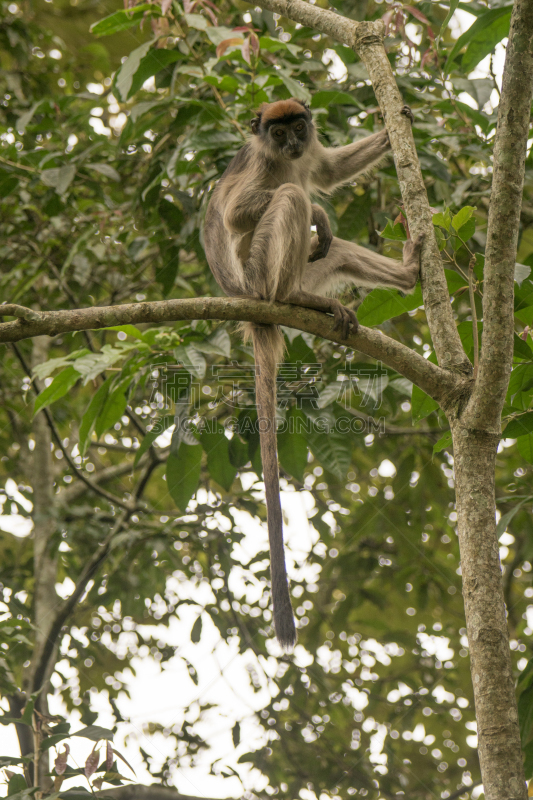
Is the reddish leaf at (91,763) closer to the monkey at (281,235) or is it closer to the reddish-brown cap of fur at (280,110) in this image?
the monkey at (281,235)

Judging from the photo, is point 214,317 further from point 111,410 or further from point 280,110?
point 280,110

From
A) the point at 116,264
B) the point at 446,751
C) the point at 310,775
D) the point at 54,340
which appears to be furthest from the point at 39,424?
the point at 446,751

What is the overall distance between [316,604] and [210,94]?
14.4 feet

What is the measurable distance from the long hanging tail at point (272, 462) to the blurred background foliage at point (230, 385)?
21 cm

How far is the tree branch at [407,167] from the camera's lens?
2.58 metres

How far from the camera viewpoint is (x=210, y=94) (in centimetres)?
500

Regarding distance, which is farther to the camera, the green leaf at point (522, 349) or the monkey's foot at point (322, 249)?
the monkey's foot at point (322, 249)

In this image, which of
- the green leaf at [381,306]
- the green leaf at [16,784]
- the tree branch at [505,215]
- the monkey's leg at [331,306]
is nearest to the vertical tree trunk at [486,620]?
the tree branch at [505,215]

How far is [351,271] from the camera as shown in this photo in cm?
405

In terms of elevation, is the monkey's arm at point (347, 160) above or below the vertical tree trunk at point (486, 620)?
above

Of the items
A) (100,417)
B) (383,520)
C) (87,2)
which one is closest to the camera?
(100,417)

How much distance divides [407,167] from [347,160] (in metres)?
1.81

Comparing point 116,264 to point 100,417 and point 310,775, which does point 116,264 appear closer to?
point 100,417

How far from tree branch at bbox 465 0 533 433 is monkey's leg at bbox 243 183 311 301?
1.56 meters
